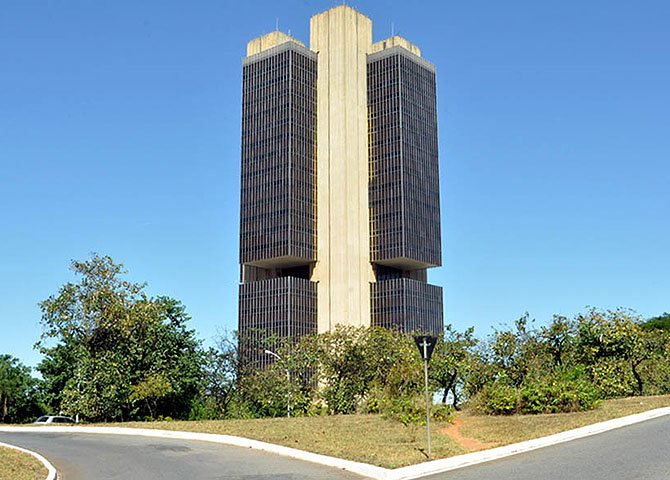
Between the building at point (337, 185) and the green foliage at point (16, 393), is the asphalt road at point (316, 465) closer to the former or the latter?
the green foliage at point (16, 393)

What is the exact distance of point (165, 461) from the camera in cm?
2108

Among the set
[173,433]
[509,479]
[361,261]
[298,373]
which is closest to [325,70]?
[361,261]

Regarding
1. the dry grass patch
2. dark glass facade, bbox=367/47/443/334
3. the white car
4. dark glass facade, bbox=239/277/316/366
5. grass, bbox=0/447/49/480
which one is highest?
dark glass facade, bbox=367/47/443/334

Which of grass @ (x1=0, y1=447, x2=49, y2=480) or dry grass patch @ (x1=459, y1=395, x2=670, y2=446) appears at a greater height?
dry grass patch @ (x1=459, y1=395, x2=670, y2=446)

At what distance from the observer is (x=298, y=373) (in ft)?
173

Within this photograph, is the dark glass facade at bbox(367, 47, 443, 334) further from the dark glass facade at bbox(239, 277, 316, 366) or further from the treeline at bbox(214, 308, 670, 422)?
the treeline at bbox(214, 308, 670, 422)

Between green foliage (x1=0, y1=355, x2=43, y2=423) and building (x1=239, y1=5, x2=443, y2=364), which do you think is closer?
green foliage (x1=0, y1=355, x2=43, y2=423)

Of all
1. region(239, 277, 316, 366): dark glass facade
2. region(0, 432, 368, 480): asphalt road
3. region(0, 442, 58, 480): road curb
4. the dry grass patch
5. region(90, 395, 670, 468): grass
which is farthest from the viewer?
region(239, 277, 316, 366): dark glass facade

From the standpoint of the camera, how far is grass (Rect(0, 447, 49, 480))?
17.9 m

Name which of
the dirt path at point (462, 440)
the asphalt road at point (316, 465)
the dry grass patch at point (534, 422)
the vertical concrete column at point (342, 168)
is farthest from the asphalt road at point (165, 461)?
the vertical concrete column at point (342, 168)

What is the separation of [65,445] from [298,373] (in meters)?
27.0

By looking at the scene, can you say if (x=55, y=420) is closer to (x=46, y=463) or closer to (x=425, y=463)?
(x=46, y=463)

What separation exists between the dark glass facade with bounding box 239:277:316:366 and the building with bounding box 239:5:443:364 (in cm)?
16

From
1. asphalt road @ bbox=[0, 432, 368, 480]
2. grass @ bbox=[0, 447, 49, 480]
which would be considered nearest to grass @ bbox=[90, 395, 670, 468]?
asphalt road @ bbox=[0, 432, 368, 480]
